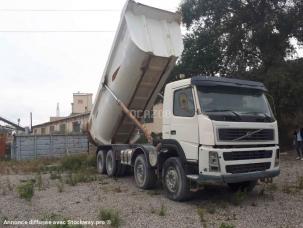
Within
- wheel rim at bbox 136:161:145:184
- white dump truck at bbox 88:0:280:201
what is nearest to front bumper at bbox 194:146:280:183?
white dump truck at bbox 88:0:280:201

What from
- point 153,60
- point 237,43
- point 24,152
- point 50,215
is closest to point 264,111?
point 153,60

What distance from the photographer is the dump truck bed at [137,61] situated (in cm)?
1011

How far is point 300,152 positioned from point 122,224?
12.7 m

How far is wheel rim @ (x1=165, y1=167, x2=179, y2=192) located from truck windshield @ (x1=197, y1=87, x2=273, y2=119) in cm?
163

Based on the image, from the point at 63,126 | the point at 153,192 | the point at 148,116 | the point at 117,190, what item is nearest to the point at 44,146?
the point at 148,116

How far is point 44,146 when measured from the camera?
966 inches

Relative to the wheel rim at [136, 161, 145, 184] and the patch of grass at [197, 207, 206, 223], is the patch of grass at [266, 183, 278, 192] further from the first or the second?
the wheel rim at [136, 161, 145, 184]

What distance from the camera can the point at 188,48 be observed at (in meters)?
22.3

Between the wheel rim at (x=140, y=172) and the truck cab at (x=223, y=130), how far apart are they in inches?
63.4

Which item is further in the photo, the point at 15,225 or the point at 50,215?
the point at 50,215

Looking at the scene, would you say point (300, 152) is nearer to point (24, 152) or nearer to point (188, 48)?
point (188, 48)

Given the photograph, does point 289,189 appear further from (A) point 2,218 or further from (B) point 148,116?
(A) point 2,218

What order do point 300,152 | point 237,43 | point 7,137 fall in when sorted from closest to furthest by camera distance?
1. point 300,152
2. point 237,43
3. point 7,137

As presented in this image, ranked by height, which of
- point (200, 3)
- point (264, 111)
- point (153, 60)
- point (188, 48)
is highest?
point (200, 3)
